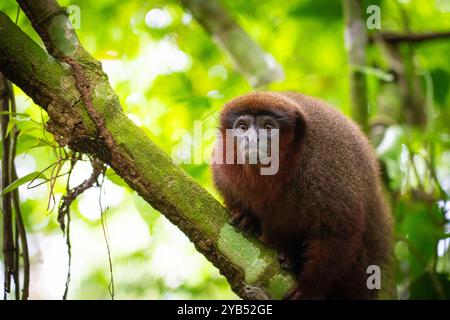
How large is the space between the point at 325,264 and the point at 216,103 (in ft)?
4.28

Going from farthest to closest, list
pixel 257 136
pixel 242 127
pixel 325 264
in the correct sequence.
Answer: pixel 242 127 < pixel 257 136 < pixel 325 264

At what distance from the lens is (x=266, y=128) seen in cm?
305

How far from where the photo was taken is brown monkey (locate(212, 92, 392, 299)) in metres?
2.81

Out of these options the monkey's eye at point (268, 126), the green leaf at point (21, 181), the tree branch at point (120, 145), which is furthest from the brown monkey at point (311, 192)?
the green leaf at point (21, 181)

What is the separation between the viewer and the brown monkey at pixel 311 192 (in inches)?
110

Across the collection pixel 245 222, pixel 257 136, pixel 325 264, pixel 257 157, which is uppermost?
pixel 257 136

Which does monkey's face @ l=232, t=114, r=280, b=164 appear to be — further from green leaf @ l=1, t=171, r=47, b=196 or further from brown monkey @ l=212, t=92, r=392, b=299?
green leaf @ l=1, t=171, r=47, b=196

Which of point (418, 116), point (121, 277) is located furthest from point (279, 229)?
point (121, 277)

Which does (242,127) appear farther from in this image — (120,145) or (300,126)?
(120,145)

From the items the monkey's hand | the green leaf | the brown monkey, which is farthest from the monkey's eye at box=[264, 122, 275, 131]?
the green leaf

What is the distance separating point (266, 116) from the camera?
9.95ft

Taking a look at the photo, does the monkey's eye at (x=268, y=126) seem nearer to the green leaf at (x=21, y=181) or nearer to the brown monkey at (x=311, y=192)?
the brown monkey at (x=311, y=192)

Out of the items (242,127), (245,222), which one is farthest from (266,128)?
(245,222)
